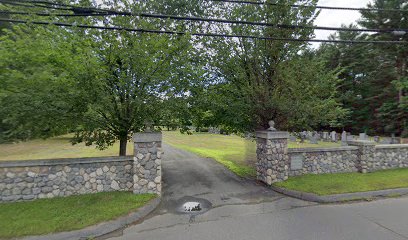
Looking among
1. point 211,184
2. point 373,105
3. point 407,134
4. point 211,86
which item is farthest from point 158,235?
point 373,105

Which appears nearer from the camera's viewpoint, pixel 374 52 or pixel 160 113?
pixel 160 113

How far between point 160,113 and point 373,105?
34.8 m

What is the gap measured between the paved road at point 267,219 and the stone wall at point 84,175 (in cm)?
126

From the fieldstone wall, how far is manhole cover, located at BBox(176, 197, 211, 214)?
327 inches

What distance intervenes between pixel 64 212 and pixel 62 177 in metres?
1.53

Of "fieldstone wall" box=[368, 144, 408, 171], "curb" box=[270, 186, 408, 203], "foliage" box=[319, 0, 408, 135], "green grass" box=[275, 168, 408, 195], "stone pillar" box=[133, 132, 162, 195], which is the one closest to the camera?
"curb" box=[270, 186, 408, 203]

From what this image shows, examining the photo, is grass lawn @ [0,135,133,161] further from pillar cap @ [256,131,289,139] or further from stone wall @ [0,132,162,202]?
pillar cap @ [256,131,289,139]

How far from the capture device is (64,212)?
18.5 feet

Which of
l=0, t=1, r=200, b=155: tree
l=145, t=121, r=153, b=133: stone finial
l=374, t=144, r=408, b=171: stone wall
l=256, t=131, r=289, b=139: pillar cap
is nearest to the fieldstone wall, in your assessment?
l=374, t=144, r=408, b=171: stone wall

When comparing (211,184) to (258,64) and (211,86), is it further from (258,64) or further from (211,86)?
(258,64)

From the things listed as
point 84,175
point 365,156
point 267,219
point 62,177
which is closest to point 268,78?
point 365,156

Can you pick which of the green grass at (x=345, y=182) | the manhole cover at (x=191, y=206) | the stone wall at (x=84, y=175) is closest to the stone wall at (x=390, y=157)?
the green grass at (x=345, y=182)

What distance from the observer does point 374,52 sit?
2716 centimetres

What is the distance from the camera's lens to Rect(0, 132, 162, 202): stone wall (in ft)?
21.1
